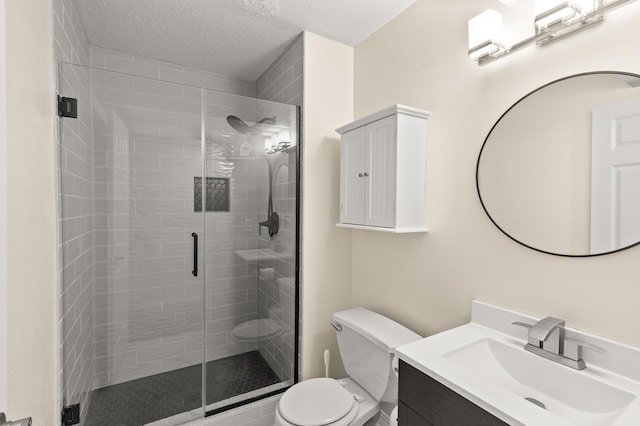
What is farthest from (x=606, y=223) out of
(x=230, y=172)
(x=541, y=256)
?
(x=230, y=172)

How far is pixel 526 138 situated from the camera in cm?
119

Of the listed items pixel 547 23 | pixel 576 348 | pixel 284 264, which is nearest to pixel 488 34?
pixel 547 23

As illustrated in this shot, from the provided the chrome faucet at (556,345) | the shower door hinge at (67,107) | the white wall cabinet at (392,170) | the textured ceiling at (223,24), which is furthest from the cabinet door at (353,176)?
the shower door hinge at (67,107)

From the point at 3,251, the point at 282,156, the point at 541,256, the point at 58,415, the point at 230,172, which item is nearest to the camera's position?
the point at 3,251

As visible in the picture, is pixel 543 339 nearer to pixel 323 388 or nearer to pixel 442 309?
pixel 442 309

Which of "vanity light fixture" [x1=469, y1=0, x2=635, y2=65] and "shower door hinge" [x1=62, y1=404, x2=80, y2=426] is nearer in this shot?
"vanity light fixture" [x1=469, y1=0, x2=635, y2=65]

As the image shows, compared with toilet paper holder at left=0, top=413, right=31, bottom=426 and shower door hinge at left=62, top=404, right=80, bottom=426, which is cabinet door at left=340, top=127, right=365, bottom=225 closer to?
toilet paper holder at left=0, top=413, right=31, bottom=426

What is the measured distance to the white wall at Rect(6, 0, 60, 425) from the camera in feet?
2.89

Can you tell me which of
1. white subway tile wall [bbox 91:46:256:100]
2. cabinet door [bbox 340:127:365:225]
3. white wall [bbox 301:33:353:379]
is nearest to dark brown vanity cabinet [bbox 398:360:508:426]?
cabinet door [bbox 340:127:365:225]

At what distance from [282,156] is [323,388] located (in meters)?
1.37

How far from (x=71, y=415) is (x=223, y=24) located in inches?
87.4

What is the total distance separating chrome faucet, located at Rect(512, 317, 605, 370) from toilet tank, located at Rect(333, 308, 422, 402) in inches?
21.6

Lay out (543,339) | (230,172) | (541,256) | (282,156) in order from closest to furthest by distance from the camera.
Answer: (543,339) → (541,256) → (230,172) → (282,156)

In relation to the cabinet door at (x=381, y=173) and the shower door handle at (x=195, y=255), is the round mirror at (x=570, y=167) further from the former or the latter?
the shower door handle at (x=195, y=255)
